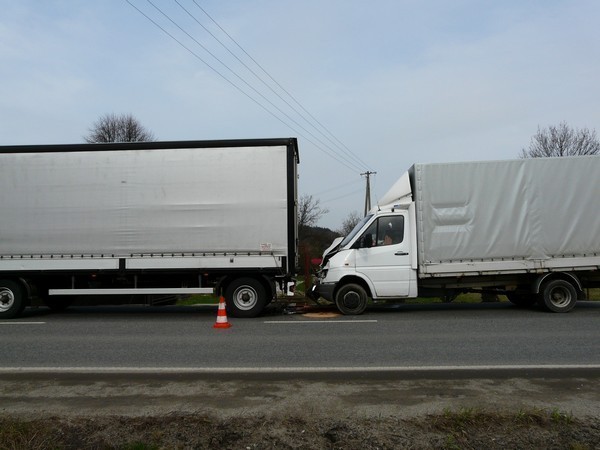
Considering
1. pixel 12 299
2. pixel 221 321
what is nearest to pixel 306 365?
pixel 221 321

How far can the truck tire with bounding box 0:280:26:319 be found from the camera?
11.6 meters

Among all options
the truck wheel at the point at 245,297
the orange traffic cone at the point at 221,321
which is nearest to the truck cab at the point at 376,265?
the truck wheel at the point at 245,297

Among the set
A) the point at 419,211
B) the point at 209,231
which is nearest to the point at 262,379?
the point at 209,231

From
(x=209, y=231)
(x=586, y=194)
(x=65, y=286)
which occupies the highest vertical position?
(x=586, y=194)

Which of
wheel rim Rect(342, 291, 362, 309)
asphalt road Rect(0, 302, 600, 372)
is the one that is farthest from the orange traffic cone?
wheel rim Rect(342, 291, 362, 309)

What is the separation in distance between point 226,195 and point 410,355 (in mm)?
5943

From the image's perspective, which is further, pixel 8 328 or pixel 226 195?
pixel 226 195

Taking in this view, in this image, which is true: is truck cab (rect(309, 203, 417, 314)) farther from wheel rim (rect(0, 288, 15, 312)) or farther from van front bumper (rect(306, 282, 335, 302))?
wheel rim (rect(0, 288, 15, 312))

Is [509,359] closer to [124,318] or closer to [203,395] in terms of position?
[203,395]

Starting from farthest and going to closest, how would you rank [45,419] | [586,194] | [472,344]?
1. [586,194]
2. [472,344]
3. [45,419]

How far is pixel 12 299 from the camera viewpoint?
38.1ft

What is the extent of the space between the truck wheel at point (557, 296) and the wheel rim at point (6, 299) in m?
12.4

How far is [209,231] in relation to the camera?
36.8 feet

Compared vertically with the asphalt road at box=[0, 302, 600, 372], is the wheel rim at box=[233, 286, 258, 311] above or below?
above
